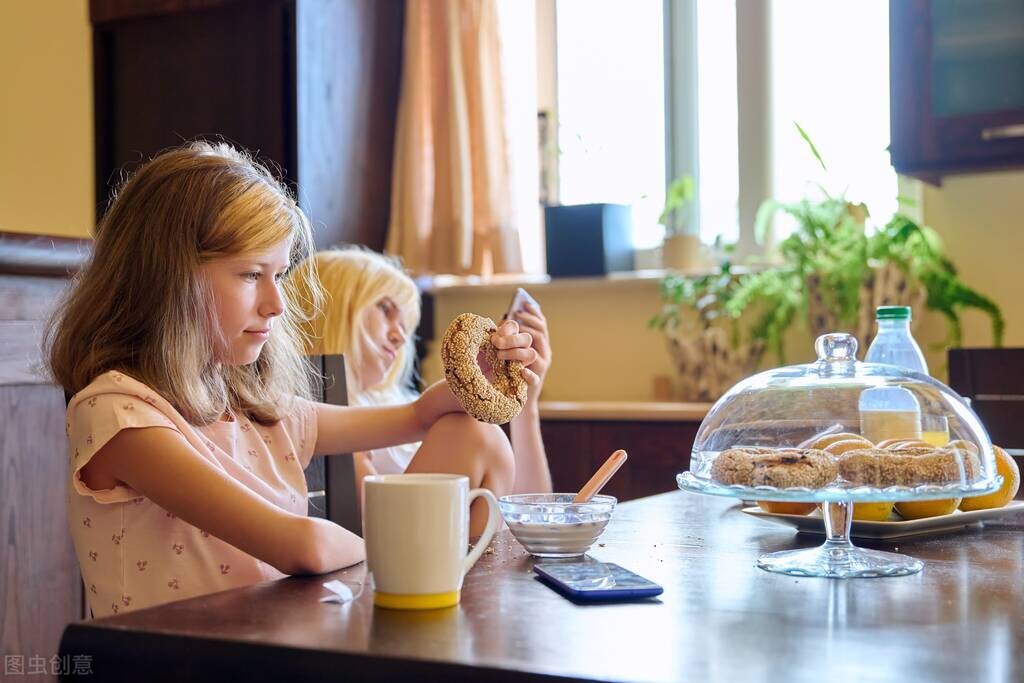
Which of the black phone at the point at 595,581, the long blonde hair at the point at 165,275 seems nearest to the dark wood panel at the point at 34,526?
the long blonde hair at the point at 165,275

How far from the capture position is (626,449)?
2592 mm

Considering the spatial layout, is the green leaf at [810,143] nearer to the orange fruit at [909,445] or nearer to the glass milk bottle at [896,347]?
the glass milk bottle at [896,347]

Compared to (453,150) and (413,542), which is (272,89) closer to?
(453,150)

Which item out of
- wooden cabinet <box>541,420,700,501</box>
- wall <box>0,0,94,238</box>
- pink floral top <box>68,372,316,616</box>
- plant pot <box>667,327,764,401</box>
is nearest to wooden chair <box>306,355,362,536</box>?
pink floral top <box>68,372,316,616</box>

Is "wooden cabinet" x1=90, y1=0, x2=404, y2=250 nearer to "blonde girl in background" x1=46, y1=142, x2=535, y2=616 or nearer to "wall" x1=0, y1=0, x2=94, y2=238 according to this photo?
"wall" x1=0, y1=0, x2=94, y2=238

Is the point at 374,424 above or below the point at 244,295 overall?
below

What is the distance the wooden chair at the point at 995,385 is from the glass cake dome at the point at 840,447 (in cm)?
77

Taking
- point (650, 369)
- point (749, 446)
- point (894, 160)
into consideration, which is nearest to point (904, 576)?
point (749, 446)

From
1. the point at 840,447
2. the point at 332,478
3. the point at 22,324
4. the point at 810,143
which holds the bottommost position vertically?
the point at 332,478

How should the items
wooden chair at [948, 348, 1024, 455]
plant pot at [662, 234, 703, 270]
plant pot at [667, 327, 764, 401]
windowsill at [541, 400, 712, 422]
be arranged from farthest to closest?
1. plant pot at [662, 234, 703, 270]
2. plant pot at [667, 327, 764, 401]
3. windowsill at [541, 400, 712, 422]
4. wooden chair at [948, 348, 1024, 455]

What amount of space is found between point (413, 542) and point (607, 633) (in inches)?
5.8

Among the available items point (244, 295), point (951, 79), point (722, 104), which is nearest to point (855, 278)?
point (951, 79)

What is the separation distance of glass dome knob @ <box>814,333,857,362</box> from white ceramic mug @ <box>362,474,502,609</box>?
1.41 feet

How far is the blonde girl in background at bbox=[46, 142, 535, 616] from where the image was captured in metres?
1.09
